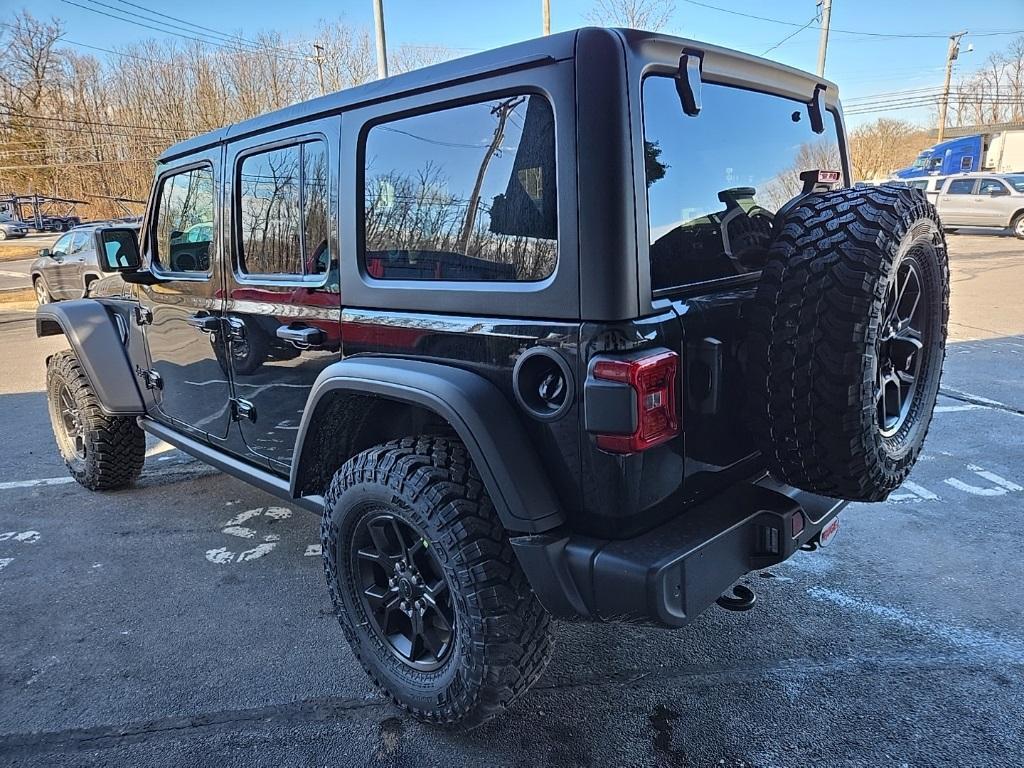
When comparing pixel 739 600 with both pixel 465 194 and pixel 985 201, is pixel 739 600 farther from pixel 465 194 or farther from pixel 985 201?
pixel 985 201

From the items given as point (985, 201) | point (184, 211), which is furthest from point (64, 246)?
point (985, 201)

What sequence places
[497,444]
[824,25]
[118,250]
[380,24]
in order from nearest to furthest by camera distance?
[497,444] < [118,250] < [380,24] < [824,25]

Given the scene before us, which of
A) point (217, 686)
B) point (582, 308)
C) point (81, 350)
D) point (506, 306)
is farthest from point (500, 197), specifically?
point (81, 350)

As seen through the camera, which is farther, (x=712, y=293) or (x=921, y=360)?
(x=921, y=360)

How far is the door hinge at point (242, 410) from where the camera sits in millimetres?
3057

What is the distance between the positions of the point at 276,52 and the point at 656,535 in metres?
35.2

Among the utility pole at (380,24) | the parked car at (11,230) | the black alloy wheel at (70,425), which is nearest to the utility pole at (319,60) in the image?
the utility pole at (380,24)

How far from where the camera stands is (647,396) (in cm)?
178

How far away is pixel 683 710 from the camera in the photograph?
237 centimetres

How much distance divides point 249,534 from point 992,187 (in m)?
21.6

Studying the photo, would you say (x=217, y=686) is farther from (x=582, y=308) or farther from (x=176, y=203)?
(x=176, y=203)

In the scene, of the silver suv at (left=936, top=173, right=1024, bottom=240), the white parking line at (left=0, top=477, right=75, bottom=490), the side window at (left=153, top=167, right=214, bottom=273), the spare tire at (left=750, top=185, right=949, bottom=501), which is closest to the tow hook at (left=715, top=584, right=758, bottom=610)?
the spare tire at (left=750, top=185, right=949, bottom=501)

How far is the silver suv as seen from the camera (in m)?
18.6

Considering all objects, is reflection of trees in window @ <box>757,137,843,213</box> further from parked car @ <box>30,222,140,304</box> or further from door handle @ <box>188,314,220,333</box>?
parked car @ <box>30,222,140,304</box>
